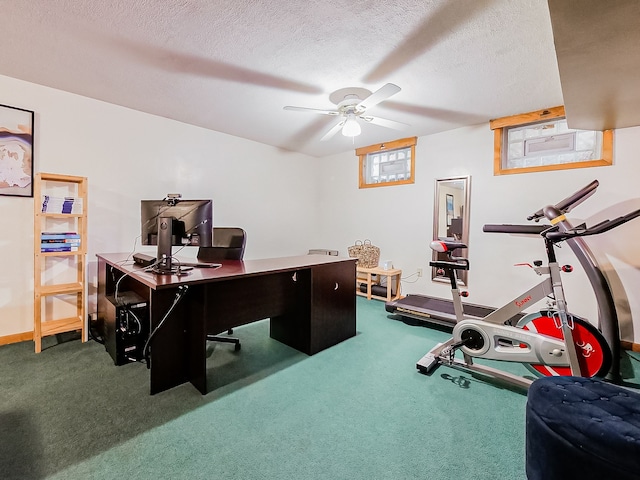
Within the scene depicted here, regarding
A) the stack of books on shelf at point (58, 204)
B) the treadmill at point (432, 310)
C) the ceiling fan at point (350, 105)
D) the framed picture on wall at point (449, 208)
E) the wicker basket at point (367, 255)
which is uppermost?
the ceiling fan at point (350, 105)

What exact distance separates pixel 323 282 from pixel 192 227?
1212 millimetres

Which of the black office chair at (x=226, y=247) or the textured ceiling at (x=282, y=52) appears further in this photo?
the black office chair at (x=226, y=247)

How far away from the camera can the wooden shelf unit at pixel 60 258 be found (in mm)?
2555

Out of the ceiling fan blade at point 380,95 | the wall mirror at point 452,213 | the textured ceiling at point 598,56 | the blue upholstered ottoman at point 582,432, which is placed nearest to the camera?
the blue upholstered ottoman at point 582,432

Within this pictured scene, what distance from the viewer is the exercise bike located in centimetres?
189

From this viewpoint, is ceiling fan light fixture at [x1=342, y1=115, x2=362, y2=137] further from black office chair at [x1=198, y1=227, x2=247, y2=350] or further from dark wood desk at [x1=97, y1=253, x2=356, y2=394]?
black office chair at [x1=198, y1=227, x2=247, y2=350]

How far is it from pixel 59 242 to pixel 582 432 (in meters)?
3.76

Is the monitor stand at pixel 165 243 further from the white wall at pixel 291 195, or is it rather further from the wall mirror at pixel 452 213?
the wall mirror at pixel 452 213

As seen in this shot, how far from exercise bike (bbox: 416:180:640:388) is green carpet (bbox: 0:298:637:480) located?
18 centimetres

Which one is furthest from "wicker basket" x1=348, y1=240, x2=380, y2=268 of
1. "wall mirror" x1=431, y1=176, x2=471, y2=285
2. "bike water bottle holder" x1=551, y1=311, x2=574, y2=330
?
"bike water bottle holder" x1=551, y1=311, x2=574, y2=330

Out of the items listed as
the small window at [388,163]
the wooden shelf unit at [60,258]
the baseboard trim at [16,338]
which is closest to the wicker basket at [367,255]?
the small window at [388,163]

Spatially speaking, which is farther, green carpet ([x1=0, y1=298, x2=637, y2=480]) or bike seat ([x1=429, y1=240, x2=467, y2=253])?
bike seat ([x1=429, y1=240, x2=467, y2=253])

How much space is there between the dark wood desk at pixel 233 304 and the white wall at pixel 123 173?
65 cm

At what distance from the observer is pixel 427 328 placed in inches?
130
